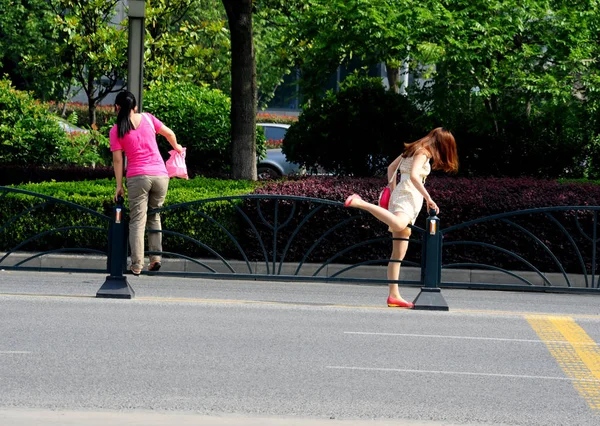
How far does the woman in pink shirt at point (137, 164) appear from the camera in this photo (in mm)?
10945

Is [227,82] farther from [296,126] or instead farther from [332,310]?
[332,310]

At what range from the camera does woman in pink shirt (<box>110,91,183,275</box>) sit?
35.9 feet

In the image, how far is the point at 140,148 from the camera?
36.6 feet

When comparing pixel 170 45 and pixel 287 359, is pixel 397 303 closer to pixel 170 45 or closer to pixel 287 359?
pixel 287 359

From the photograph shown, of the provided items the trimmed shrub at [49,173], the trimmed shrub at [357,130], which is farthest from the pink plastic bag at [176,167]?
the trimmed shrub at [357,130]

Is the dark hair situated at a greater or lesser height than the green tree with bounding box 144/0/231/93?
lesser

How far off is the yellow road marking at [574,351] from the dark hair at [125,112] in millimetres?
4331

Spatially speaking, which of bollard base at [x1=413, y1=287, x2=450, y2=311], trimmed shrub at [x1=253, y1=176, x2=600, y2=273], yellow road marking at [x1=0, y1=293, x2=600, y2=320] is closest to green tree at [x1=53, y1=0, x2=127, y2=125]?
trimmed shrub at [x1=253, y1=176, x2=600, y2=273]

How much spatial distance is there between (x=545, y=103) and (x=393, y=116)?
2571 millimetres

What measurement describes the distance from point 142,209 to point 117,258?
2.80 ft

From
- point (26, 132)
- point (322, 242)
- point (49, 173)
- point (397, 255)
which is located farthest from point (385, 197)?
point (26, 132)

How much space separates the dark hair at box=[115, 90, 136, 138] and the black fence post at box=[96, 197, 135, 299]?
95cm

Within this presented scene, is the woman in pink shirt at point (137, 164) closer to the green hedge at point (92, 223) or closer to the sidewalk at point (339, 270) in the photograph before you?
the sidewalk at point (339, 270)

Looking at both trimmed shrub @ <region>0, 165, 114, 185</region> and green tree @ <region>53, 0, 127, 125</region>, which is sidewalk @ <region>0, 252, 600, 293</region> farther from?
green tree @ <region>53, 0, 127, 125</region>
